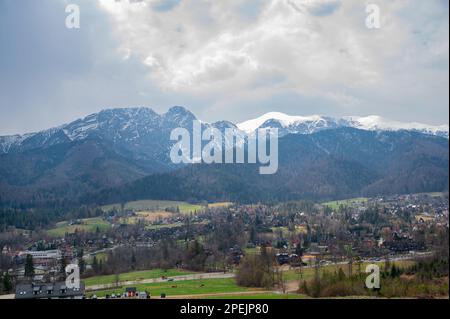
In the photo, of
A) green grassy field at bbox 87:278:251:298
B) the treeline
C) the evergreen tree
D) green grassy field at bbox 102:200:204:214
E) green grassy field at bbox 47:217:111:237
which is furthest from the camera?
green grassy field at bbox 102:200:204:214

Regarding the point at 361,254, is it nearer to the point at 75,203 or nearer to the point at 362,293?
the point at 362,293

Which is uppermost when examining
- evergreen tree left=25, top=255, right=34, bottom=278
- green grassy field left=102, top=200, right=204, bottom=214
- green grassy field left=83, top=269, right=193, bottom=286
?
green grassy field left=102, top=200, right=204, bottom=214

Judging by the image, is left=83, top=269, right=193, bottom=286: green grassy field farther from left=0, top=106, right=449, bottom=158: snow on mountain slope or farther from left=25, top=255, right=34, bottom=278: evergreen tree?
left=0, top=106, right=449, bottom=158: snow on mountain slope

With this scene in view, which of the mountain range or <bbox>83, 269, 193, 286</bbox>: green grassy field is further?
the mountain range

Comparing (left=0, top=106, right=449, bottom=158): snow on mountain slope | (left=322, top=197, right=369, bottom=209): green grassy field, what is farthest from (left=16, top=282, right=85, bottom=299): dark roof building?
(left=0, top=106, right=449, bottom=158): snow on mountain slope

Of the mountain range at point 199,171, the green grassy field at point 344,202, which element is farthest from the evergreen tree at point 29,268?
the green grassy field at point 344,202
